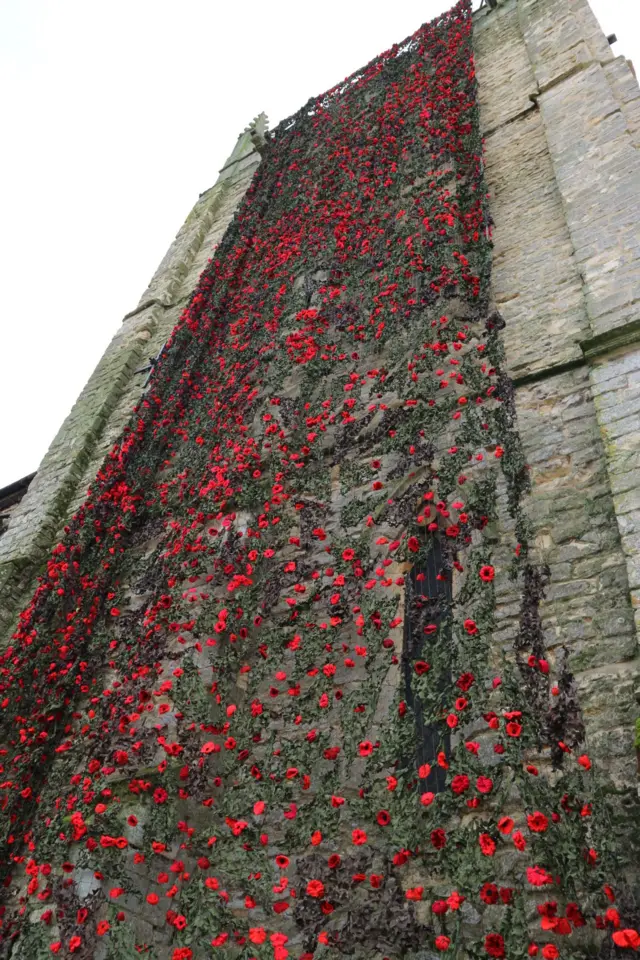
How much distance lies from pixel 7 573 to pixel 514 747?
6173 mm

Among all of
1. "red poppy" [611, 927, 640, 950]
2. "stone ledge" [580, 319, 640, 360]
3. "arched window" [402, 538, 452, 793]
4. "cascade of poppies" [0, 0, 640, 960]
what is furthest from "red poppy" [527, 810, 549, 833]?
"stone ledge" [580, 319, 640, 360]

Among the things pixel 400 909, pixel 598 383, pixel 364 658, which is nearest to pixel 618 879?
pixel 400 909

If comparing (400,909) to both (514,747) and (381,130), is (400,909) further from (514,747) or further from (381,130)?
(381,130)

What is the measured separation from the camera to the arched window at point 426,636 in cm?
446

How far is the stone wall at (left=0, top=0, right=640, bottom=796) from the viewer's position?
13.9ft

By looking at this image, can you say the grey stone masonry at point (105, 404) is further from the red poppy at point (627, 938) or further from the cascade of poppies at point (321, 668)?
the red poppy at point (627, 938)

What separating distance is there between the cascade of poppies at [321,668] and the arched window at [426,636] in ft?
0.07

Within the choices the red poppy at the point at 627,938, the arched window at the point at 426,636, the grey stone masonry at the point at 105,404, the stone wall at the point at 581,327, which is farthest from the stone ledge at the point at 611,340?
the grey stone masonry at the point at 105,404

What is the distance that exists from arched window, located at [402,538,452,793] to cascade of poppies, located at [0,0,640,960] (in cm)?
2

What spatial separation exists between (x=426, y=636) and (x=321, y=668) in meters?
0.81

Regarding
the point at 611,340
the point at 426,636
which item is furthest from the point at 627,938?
the point at 611,340

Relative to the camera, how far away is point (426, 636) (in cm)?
502

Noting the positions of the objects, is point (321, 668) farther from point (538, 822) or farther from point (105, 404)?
point (105, 404)

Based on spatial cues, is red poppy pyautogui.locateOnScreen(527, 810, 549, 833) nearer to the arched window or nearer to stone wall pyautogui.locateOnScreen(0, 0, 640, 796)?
stone wall pyautogui.locateOnScreen(0, 0, 640, 796)
